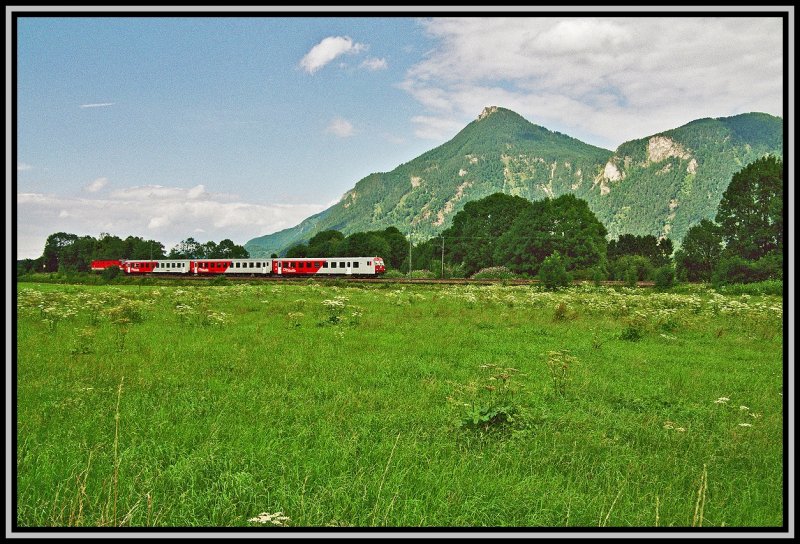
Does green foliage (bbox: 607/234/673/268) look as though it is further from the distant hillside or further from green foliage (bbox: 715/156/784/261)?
the distant hillside

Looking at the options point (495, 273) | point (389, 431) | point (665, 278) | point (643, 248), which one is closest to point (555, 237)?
point (495, 273)

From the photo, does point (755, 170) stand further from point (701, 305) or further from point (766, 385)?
point (766, 385)

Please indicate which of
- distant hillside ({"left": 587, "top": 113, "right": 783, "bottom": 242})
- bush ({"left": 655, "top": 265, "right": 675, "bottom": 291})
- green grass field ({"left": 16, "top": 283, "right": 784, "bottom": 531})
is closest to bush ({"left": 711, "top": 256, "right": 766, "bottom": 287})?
bush ({"left": 655, "top": 265, "right": 675, "bottom": 291})

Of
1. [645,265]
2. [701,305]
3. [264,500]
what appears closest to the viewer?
[264,500]

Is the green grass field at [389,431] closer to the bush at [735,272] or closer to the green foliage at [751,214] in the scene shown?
the bush at [735,272]

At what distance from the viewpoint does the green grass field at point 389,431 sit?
3799 mm

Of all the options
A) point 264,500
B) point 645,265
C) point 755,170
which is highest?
point 755,170

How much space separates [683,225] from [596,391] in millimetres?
141732

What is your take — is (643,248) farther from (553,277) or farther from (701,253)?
(553,277)

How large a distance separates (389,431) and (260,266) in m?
45.0

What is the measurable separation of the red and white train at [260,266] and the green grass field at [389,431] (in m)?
34.4

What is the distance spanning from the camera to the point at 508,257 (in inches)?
2152

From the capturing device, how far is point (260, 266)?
4841 centimetres

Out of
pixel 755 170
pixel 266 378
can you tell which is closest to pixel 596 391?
pixel 266 378
